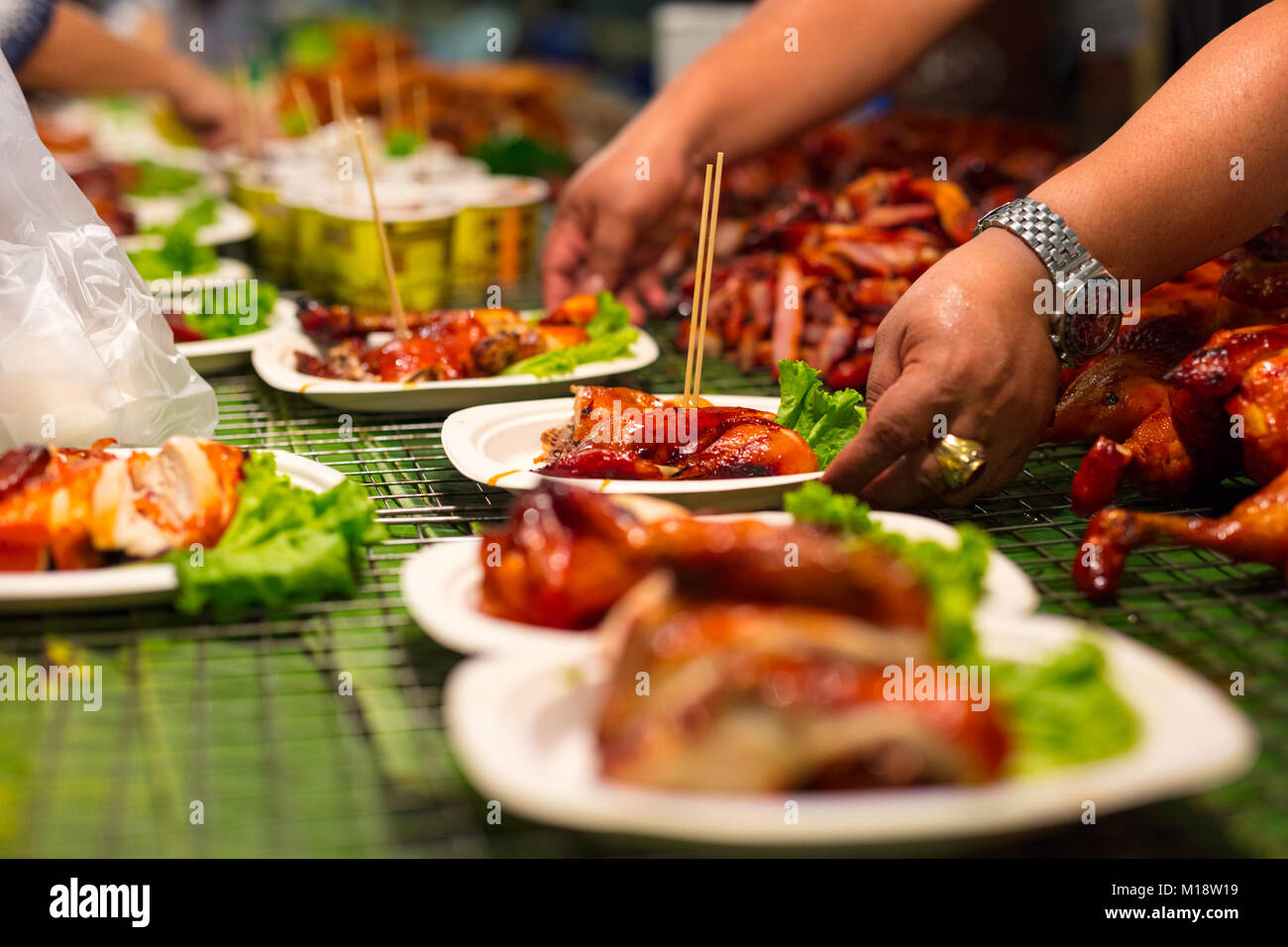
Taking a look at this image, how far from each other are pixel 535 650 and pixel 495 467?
37.8 inches

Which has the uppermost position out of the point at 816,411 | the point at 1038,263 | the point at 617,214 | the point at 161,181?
the point at 1038,263

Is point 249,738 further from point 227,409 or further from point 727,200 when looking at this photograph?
point 727,200

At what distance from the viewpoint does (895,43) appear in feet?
12.9

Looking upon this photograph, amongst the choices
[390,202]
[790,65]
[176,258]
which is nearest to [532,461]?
[790,65]

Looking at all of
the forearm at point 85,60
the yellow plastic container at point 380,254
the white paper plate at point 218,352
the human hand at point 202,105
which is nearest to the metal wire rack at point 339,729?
the white paper plate at point 218,352

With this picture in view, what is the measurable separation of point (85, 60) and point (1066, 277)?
216 inches

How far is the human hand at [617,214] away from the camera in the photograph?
3895 mm

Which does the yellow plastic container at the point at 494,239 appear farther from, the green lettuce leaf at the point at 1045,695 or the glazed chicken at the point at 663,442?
the green lettuce leaf at the point at 1045,695

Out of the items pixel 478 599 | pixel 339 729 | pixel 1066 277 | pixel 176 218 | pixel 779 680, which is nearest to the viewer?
pixel 779 680

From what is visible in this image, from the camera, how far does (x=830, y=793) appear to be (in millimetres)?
1396

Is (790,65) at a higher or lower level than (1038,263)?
higher

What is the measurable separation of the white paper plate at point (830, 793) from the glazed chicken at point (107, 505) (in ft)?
2.88

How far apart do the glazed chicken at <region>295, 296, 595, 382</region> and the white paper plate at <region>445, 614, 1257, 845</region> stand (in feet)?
6.18

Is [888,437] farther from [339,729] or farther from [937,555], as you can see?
[339,729]
